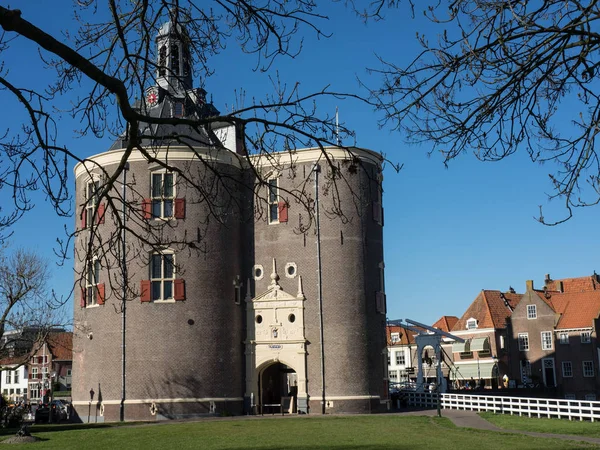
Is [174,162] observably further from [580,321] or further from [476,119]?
[580,321]

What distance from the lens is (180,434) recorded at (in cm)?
2728

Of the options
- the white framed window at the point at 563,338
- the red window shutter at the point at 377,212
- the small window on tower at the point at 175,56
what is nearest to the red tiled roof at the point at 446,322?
the white framed window at the point at 563,338

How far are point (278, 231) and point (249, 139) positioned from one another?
30.5 metres

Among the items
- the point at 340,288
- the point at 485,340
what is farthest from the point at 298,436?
the point at 485,340

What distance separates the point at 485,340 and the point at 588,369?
32.9ft

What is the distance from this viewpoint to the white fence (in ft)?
113

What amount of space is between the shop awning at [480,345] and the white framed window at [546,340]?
5.05 meters

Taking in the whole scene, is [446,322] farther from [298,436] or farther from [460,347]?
[298,436]

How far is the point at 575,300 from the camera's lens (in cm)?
6562

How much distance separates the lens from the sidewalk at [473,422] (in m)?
24.4

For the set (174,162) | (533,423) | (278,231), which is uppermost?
(174,162)

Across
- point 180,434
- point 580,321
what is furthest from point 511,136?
point 580,321

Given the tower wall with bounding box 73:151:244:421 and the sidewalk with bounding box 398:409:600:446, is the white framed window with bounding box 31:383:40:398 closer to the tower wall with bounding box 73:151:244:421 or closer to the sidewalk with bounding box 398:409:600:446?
the tower wall with bounding box 73:151:244:421

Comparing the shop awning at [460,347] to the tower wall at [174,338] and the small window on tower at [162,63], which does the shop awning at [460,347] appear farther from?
the small window on tower at [162,63]
